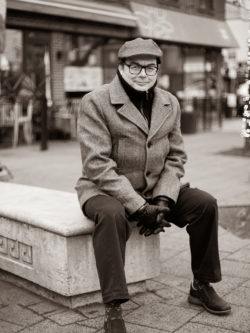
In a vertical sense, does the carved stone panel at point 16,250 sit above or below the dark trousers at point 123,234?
below

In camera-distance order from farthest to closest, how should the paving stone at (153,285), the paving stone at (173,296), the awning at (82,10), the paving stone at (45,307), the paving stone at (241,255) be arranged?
the awning at (82,10) < the paving stone at (241,255) < the paving stone at (153,285) < the paving stone at (173,296) < the paving stone at (45,307)

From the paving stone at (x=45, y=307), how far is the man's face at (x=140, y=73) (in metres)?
1.51

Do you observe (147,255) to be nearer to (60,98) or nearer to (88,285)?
(88,285)

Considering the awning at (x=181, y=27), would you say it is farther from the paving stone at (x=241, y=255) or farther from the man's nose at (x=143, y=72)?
the man's nose at (x=143, y=72)

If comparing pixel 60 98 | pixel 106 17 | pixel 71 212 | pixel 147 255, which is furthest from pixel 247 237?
pixel 60 98

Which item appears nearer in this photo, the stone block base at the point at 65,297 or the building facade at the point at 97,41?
the stone block base at the point at 65,297

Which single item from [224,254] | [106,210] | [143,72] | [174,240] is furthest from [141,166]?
[174,240]

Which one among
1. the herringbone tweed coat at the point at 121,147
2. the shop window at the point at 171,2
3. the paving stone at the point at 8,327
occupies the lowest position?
the paving stone at the point at 8,327

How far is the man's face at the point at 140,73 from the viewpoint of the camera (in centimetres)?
363

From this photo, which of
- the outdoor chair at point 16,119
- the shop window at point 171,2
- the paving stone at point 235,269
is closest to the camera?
the paving stone at point 235,269

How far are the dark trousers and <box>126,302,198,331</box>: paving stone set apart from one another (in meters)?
0.26

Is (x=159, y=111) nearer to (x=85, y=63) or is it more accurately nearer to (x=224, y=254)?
(x=224, y=254)

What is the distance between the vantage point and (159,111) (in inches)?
148

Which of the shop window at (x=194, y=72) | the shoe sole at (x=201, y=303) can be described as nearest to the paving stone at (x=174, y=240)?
the shoe sole at (x=201, y=303)
